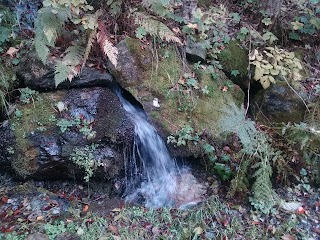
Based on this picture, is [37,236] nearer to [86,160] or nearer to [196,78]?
[86,160]

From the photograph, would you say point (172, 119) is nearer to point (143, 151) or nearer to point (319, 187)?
point (143, 151)

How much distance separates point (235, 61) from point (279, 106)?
975 mm

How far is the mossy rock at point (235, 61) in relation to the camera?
5.11 meters

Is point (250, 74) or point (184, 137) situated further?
point (250, 74)

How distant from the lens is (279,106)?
193 inches

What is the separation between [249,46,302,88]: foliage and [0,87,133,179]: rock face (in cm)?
208

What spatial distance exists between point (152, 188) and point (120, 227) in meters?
0.85

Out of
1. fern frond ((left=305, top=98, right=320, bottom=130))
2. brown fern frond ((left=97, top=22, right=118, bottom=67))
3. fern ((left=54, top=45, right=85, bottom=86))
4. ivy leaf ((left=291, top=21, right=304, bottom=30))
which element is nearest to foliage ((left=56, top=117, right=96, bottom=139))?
fern ((left=54, top=45, right=85, bottom=86))

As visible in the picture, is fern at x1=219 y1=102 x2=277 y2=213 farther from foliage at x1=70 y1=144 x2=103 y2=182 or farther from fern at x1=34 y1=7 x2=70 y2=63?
fern at x1=34 y1=7 x2=70 y2=63

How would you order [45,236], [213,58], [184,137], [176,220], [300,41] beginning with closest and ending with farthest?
[45,236]
[176,220]
[184,137]
[213,58]
[300,41]

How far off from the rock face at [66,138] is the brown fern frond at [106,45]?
0.63m

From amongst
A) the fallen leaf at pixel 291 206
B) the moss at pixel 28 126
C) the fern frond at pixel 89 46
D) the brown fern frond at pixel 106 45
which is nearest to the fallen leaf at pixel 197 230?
the fallen leaf at pixel 291 206

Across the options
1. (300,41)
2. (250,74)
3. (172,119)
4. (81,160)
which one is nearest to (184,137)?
(172,119)

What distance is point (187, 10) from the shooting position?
5.05 meters
